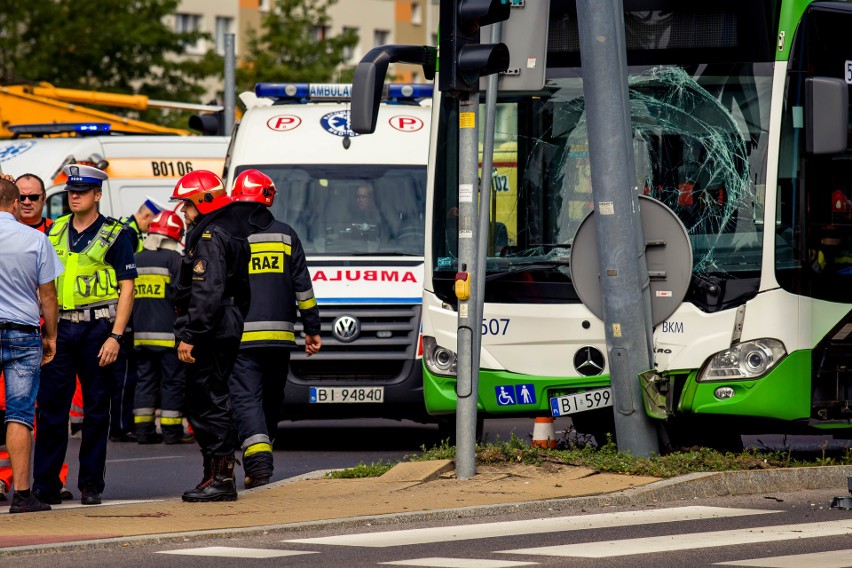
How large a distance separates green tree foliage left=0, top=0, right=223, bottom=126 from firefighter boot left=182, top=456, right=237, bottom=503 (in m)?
35.8

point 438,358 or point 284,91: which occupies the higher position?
point 284,91

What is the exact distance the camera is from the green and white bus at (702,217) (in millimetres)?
11156

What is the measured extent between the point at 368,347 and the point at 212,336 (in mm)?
4485

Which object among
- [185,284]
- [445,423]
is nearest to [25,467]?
[185,284]

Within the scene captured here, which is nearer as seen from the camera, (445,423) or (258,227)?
(258,227)

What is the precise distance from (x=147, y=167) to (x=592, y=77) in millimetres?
11175

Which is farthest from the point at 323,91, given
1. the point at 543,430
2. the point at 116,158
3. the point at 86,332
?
the point at 86,332

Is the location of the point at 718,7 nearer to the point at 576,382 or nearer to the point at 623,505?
the point at 576,382

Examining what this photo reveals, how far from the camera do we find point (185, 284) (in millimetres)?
10344

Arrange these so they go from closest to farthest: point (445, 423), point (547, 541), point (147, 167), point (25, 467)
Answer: point (547, 541) → point (25, 467) → point (445, 423) → point (147, 167)

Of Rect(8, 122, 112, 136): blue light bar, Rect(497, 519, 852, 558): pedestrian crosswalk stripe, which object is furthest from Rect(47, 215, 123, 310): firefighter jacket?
Rect(8, 122, 112, 136): blue light bar

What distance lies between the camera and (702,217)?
11.4m

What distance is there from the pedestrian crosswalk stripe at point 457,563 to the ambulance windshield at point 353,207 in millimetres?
7258

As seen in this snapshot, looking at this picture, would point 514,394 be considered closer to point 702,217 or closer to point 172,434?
point 702,217
